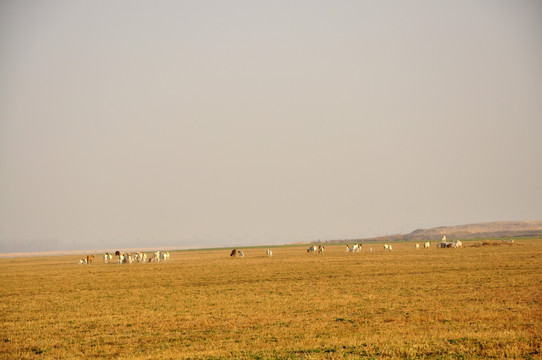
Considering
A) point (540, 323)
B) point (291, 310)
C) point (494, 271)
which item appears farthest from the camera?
point (494, 271)

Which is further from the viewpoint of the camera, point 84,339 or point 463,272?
point 463,272

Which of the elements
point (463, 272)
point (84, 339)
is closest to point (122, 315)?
point (84, 339)

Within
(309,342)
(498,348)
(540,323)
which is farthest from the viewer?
(540,323)

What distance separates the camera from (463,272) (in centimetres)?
3412

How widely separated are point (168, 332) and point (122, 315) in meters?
4.48

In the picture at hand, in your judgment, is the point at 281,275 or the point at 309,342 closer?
the point at 309,342

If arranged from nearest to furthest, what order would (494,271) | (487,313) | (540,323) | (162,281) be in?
1. (540,323)
2. (487,313)
3. (494,271)
4. (162,281)

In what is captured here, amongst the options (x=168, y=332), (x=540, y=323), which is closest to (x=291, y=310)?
(x=168, y=332)

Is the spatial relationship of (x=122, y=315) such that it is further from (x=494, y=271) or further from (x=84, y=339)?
(x=494, y=271)

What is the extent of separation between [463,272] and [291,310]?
18016mm

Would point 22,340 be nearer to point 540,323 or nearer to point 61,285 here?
point 540,323

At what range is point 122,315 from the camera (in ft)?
68.5

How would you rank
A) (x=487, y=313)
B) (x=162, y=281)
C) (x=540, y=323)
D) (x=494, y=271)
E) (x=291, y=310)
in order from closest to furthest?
(x=540, y=323)
(x=487, y=313)
(x=291, y=310)
(x=494, y=271)
(x=162, y=281)

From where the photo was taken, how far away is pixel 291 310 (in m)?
20.6
